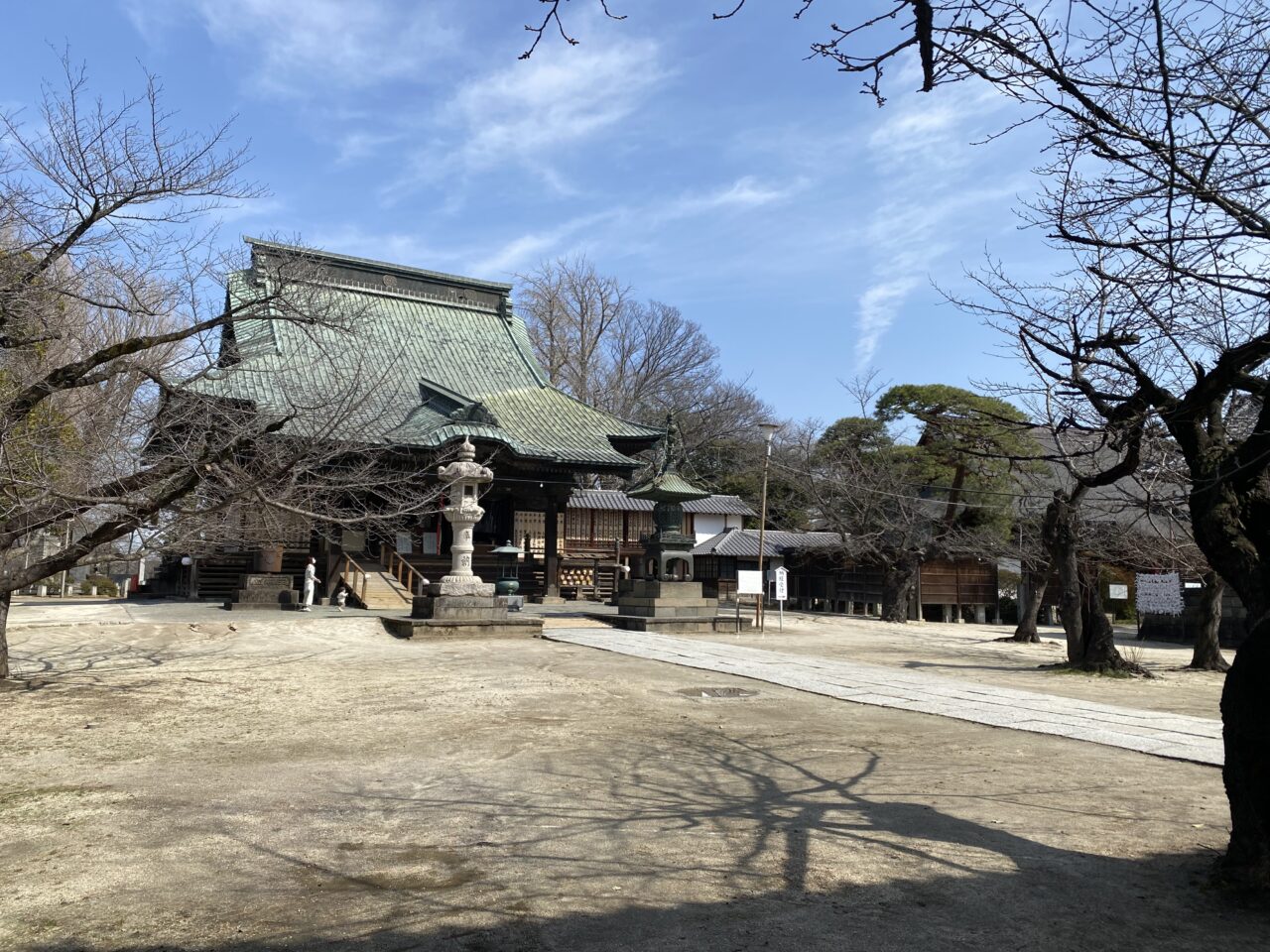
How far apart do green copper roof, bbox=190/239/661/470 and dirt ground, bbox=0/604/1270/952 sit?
37.1 ft

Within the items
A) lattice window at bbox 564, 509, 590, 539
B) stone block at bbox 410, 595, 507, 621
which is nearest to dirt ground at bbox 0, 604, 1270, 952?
stone block at bbox 410, 595, 507, 621

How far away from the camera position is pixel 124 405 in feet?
38.0

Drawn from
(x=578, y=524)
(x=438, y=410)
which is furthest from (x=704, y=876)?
(x=578, y=524)

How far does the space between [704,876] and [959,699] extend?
21.6 feet

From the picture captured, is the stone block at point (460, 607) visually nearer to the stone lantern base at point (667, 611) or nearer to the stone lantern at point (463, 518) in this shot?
the stone lantern at point (463, 518)

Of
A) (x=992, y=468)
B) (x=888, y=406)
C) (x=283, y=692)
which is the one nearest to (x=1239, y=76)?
(x=283, y=692)

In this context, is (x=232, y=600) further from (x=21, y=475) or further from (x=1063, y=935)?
(x=1063, y=935)

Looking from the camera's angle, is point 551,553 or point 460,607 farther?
point 551,553

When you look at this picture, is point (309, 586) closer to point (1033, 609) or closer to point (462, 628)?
point (462, 628)

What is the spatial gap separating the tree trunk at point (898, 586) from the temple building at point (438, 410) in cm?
826

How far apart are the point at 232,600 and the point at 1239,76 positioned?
19489 millimetres

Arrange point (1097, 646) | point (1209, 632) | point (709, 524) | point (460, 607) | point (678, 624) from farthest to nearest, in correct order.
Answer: point (709, 524), point (678, 624), point (460, 607), point (1209, 632), point (1097, 646)

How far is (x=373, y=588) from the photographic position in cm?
2028

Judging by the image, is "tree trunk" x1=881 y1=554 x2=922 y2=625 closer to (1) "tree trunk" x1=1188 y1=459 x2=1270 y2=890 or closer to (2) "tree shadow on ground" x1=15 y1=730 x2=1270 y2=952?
(2) "tree shadow on ground" x1=15 y1=730 x2=1270 y2=952
